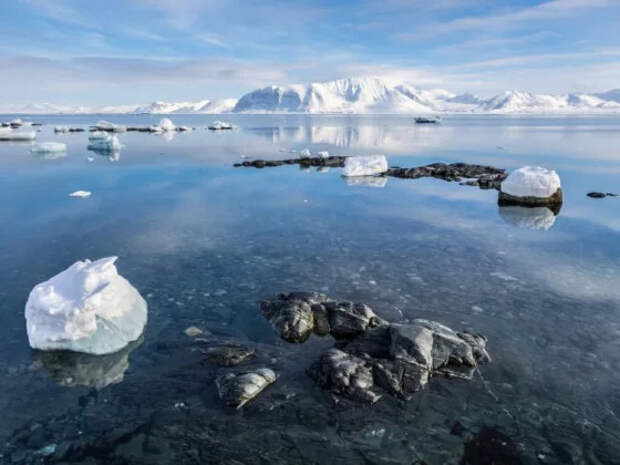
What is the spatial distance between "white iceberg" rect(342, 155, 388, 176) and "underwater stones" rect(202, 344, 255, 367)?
21.4m

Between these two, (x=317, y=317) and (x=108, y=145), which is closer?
(x=317, y=317)

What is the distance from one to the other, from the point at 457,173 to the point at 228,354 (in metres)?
24.4

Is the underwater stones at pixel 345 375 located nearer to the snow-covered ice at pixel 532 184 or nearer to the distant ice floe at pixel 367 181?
the snow-covered ice at pixel 532 184

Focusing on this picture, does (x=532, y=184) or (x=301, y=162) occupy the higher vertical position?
(x=532, y=184)

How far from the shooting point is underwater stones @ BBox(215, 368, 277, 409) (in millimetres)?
6145

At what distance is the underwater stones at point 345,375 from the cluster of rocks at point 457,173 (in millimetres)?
20738

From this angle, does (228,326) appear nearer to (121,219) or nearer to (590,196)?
(121,219)

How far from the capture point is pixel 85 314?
736 centimetres

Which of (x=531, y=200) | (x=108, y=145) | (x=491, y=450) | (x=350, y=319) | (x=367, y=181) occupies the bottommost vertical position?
(x=491, y=450)

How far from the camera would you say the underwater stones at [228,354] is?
23.1 ft

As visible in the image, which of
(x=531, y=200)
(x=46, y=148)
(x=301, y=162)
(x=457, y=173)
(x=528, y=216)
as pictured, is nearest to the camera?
(x=528, y=216)

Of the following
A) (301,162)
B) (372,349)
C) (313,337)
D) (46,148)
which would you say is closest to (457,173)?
(301,162)

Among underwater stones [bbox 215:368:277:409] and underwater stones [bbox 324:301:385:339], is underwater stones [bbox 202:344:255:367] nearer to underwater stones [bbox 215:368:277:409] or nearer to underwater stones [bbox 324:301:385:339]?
underwater stones [bbox 215:368:277:409]

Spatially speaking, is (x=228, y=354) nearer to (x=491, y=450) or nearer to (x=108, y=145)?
(x=491, y=450)
